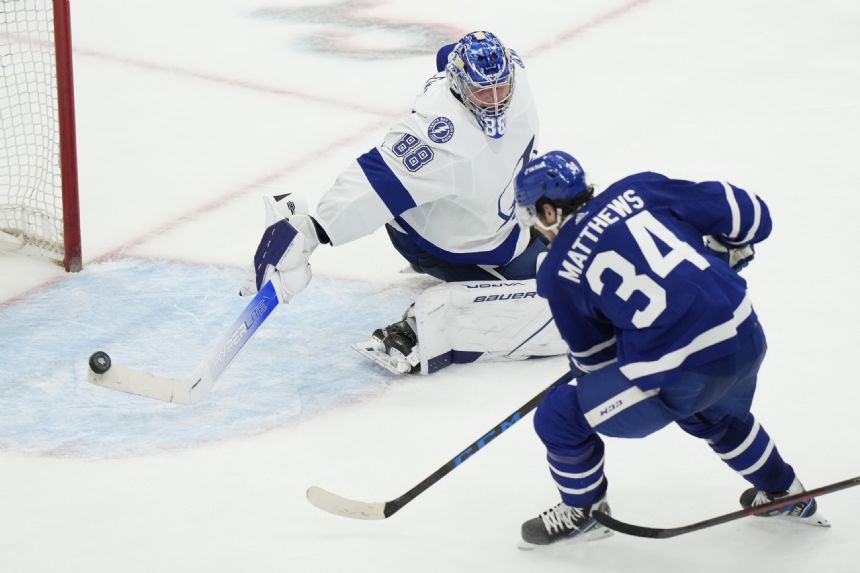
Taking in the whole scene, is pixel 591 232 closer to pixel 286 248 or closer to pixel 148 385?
pixel 286 248

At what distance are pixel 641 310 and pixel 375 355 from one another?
1320 millimetres

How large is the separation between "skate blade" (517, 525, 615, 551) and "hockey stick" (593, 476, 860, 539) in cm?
6

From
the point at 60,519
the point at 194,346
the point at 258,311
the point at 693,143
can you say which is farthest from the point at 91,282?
the point at 693,143

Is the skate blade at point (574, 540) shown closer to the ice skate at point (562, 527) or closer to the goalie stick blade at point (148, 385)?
the ice skate at point (562, 527)

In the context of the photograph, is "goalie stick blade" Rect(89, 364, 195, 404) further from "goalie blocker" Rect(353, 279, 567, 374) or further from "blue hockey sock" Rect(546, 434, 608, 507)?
"blue hockey sock" Rect(546, 434, 608, 507)

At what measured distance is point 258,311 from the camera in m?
3.47

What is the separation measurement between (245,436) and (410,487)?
0.46 metres

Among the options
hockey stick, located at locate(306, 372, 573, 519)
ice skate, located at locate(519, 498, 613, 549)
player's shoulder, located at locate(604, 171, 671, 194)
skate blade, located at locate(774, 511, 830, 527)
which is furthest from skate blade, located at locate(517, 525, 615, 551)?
player's shoulder, located at locate(604, 171, 671, 194)

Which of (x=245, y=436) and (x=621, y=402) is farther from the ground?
(x=621, y=402)

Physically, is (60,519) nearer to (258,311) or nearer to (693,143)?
(258,311)

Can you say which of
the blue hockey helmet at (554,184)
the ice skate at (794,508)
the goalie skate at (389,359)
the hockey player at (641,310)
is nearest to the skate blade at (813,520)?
the ice skate at (794,508)

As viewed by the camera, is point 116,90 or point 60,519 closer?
point 60,519

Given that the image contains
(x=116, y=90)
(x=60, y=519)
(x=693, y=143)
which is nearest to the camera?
(x=60, y=519)

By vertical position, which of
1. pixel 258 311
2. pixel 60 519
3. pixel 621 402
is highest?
pixel 621 402
